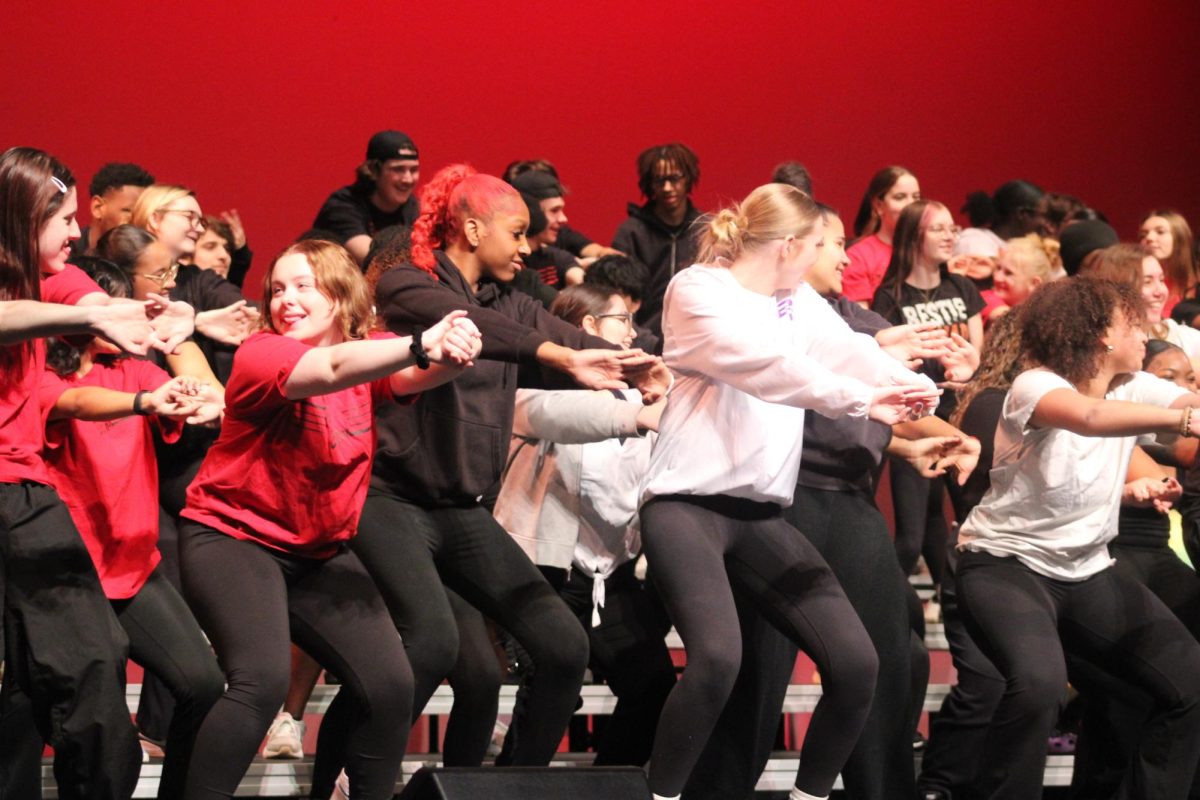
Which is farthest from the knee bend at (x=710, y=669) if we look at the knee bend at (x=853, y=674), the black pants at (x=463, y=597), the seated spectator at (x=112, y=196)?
the seated spectator at (x=112, y=196)

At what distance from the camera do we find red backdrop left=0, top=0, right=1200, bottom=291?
6918 millimetres

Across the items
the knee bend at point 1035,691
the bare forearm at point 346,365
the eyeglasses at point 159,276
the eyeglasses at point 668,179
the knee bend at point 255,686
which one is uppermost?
the eyeglasses at point 668,179

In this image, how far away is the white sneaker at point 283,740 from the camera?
4.32m

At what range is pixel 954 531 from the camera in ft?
16.7

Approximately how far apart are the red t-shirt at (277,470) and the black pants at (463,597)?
23 cm

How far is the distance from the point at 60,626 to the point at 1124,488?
2804 millimetres

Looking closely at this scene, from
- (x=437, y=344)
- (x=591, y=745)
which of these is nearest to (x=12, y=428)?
(x=437, y=344)

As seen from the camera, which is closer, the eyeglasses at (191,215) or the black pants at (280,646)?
the black pants at (280,646)

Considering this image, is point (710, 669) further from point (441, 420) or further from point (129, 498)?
point (129, 498)

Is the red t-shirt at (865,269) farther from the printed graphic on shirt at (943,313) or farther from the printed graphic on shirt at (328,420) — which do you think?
the printed graphic on shirt at (328,420)

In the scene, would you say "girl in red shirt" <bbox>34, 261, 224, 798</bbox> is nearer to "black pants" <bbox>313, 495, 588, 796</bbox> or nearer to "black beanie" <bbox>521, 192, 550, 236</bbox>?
"black pants" <bbox>313, 495, 588, 796</bbox>

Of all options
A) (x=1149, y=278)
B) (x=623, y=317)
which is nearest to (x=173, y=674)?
(x=623, y=317)

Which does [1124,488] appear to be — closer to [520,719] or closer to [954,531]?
[954,531]

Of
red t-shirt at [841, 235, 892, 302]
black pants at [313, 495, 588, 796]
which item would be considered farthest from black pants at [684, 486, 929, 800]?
red t-shirt at [841, 235, 892, 302]
